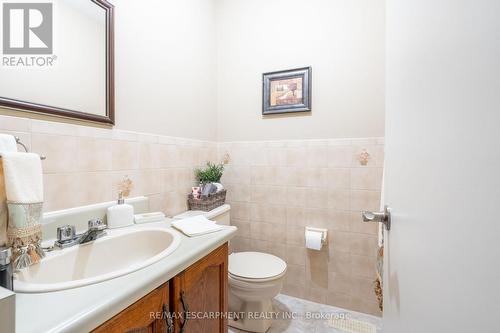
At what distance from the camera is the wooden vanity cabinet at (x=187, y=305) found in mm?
582

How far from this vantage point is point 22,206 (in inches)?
26.1

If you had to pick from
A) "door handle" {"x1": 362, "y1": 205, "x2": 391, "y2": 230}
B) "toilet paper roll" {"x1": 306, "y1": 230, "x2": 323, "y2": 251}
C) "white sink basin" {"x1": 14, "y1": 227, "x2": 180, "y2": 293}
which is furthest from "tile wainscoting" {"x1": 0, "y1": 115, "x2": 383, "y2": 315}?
"door handle" {"x1": 362, "y1": 205, "x2": 391, "y2": 230}

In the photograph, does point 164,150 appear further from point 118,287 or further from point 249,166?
point 118,287

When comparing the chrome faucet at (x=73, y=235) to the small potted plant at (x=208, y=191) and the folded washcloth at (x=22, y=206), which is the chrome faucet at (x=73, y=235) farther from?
the small potted plant at (x=208, y=191)

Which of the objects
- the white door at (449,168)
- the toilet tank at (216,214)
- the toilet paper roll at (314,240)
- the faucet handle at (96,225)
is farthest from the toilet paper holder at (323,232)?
the faucet handle at (96,225)

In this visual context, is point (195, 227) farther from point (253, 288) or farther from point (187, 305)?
point (253, 288)

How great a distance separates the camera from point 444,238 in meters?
0.35

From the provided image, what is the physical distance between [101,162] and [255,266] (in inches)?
43.1

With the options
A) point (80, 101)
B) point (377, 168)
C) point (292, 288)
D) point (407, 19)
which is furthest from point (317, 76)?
point (292, 288)

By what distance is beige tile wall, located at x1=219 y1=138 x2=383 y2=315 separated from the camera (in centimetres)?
159

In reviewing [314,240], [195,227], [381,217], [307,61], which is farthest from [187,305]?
[307,61]

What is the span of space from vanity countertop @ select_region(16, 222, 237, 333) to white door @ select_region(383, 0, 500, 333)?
2.07 ft

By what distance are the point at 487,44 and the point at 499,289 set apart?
265 mm

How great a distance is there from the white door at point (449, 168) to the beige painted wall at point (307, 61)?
1.05 meters
